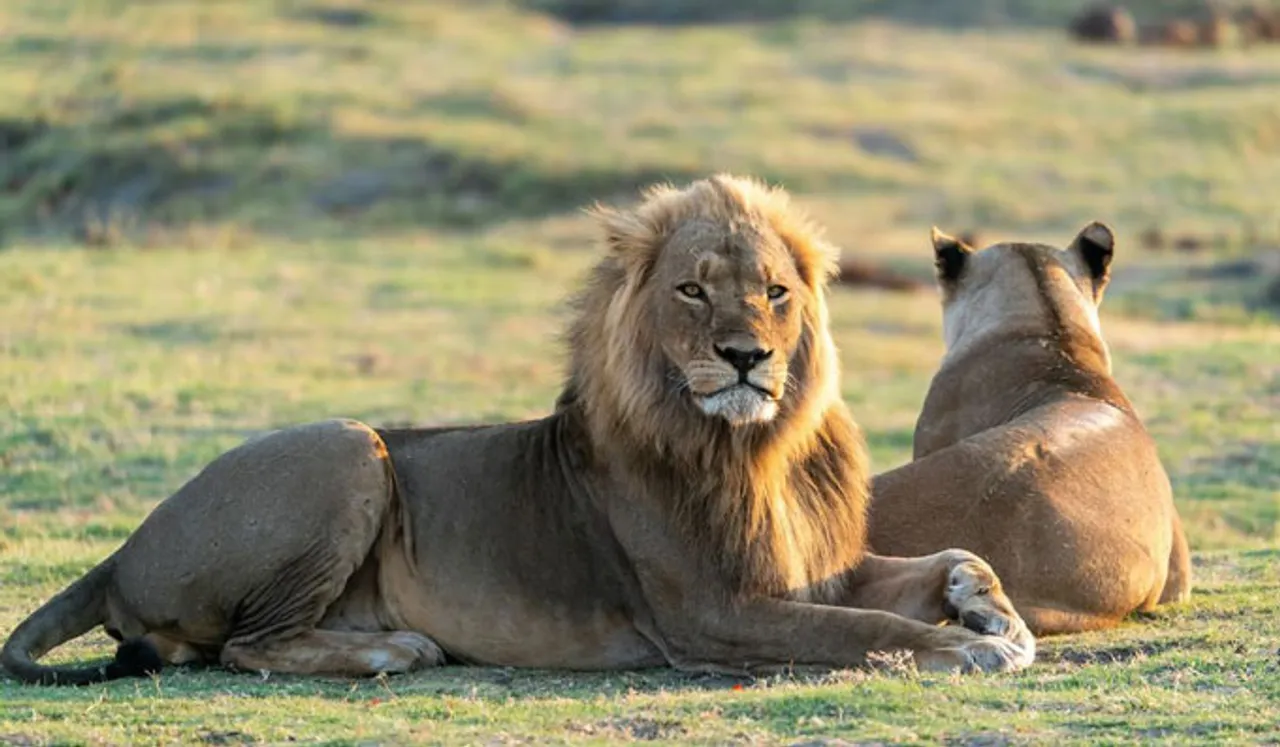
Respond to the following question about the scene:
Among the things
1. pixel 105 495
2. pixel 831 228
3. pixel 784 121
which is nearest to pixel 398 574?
pixel 105 495

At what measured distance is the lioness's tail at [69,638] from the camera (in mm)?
7206

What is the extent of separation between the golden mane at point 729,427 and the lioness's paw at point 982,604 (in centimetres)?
43

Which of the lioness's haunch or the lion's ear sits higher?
the lion's ear

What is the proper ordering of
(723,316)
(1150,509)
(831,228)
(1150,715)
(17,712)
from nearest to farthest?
(1150,715) < (17,712) < (723,316) < (1150,509) < (831,228)

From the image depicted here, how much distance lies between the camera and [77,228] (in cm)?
2547

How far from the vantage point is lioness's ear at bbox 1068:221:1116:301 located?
988 cm

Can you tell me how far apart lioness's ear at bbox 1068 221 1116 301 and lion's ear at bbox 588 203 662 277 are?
2996 mm

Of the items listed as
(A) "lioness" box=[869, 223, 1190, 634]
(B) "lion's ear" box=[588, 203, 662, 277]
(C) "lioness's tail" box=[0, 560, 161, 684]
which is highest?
(B) "lion's ear" box=[588, 203, 662, 277]

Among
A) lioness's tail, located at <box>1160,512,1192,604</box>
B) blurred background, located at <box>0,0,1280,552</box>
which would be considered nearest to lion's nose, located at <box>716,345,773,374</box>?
blurred background, located at <box>0,0,1280,552</box>

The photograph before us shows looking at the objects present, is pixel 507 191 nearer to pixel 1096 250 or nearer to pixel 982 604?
pixel 1096 250

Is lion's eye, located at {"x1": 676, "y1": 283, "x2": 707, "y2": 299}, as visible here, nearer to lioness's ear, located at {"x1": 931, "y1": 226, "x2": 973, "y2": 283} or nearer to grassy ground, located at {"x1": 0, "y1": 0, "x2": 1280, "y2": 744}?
grassy ground, located at {"x1": 0, "y1": 0, "x2": 1280, "y2": 744}

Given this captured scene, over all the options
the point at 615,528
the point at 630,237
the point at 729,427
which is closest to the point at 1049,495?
the point at 729,427

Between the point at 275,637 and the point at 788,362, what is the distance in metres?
1.99

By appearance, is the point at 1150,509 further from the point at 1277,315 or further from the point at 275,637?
the point at 1277,315
